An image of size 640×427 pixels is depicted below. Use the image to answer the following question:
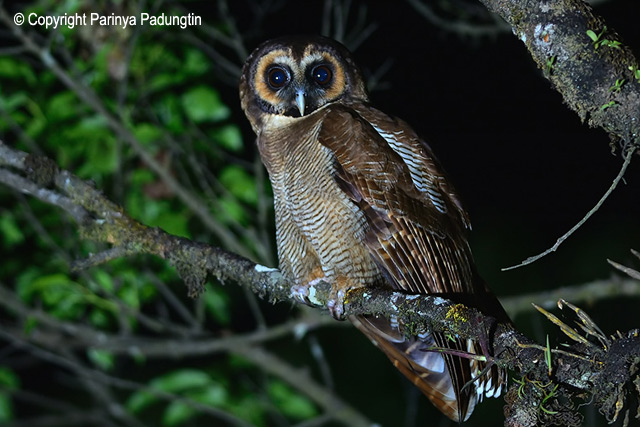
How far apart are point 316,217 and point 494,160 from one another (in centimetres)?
473

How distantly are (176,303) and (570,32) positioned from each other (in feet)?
10.6

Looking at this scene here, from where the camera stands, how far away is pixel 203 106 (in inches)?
161

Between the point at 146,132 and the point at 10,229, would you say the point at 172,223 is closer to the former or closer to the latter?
the point at 146,132

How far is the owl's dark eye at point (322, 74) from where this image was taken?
3.29m

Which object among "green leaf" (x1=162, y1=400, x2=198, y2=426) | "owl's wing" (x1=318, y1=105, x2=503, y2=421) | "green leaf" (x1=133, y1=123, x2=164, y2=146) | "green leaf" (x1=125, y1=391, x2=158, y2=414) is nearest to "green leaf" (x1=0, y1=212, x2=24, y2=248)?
"green leaf" (x1=133, y1=123, x2=164, y2=146)

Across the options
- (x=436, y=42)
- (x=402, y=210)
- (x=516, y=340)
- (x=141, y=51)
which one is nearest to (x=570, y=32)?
(x=516, y=340)

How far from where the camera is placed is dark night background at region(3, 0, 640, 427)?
659cm

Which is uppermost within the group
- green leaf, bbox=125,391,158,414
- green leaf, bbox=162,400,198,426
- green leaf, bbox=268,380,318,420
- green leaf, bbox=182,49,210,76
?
green leaf, bbox=182,49,210,76

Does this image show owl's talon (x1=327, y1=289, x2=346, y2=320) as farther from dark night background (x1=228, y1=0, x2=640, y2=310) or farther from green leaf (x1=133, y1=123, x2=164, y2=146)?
dark night background (x1=228, y1=0, x2=640, y2=310)

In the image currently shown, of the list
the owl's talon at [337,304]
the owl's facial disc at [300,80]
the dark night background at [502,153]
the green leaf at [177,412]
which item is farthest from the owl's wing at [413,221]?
the dark night background at [502,153]

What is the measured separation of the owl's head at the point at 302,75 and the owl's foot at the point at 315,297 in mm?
814

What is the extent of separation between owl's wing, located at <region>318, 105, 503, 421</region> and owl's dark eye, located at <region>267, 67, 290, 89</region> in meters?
0.45

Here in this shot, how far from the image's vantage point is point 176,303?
436 cm

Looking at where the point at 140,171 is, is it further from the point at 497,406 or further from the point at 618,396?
the point at 497,406
